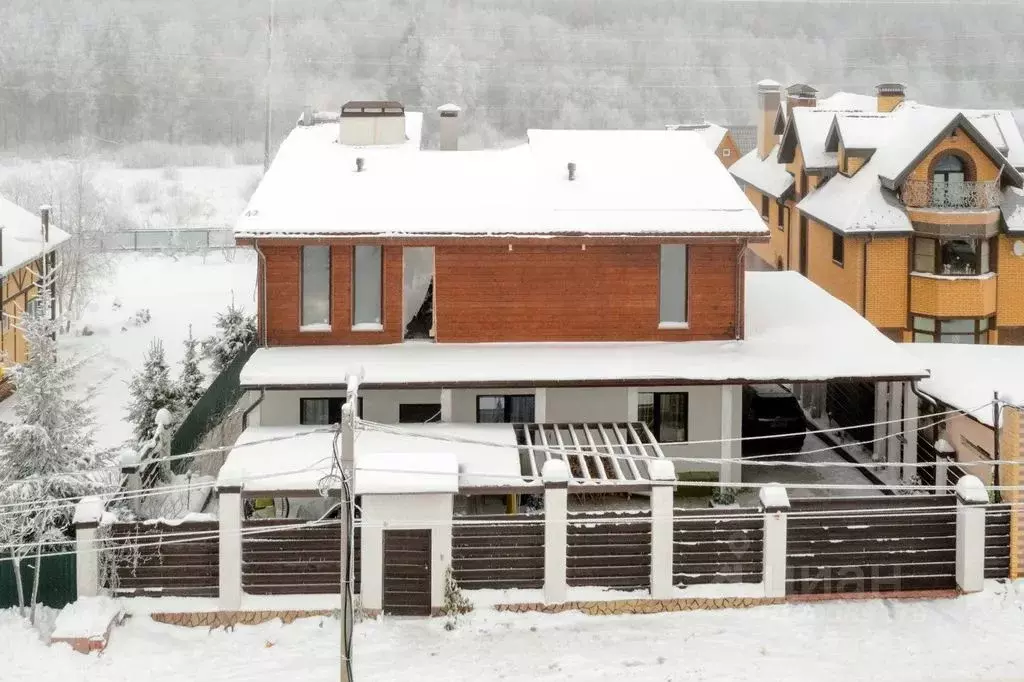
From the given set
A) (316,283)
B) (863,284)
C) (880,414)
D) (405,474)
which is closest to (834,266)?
(863,284)

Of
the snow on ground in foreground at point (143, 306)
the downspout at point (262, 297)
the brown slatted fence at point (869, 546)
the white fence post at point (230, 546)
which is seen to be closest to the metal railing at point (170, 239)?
the snow on ground in foreground at point (143, 306)

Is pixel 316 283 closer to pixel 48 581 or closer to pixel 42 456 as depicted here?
pixel 42 456

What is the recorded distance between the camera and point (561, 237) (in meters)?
22.1

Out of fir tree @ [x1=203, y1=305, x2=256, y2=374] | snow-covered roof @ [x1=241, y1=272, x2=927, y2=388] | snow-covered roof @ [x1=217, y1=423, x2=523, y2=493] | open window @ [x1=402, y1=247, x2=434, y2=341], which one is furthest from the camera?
fir tree @ [x1=203, y1=305, x2=256, y2=374]

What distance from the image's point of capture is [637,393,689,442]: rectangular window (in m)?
21.9

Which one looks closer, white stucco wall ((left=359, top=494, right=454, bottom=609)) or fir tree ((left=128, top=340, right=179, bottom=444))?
white stucco wall ((left=359, top=494, right=454, bottom=609))

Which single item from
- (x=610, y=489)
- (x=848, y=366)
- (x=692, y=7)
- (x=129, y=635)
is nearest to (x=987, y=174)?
(x=848, y=366)

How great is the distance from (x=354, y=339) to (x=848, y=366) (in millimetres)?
9940

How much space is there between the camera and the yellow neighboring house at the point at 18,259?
30.0 metres

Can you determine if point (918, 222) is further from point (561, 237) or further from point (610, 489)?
point (610, 489)

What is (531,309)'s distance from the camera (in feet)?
74.3

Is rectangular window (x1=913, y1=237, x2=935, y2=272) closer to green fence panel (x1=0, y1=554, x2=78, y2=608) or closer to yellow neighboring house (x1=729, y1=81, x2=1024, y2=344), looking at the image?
yellow neighboring house (x1=729, y1=81, x2=1024, y2=344)

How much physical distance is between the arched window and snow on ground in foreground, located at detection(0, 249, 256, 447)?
21.3 meters

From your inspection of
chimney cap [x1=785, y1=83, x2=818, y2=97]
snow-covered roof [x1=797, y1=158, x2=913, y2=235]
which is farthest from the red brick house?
chimney cap [x1=785, y1=83, x2=818, y2=97]
